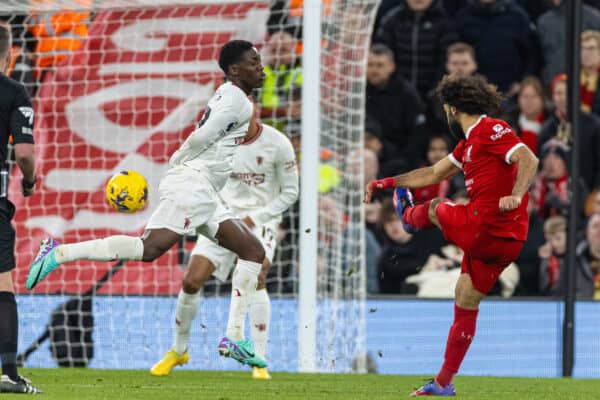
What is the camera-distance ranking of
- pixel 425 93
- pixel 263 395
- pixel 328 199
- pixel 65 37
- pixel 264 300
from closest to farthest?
pixel 263 395
pixel 264 300
pixel 328 199
pixel 65 37
pixel 425 93

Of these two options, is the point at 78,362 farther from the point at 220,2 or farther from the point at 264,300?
the point at 220,2

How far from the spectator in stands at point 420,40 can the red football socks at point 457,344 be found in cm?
551

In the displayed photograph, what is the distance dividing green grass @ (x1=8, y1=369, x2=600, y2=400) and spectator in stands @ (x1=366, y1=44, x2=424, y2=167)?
3599 millimetres

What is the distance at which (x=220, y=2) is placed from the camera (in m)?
10.5

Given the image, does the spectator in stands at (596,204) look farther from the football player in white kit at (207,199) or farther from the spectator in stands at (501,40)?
the football player in white kit at (207,199)

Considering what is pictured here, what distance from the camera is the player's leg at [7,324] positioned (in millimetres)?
6250

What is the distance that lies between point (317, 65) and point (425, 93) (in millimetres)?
2826

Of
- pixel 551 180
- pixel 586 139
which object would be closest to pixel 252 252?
pixel 551 180

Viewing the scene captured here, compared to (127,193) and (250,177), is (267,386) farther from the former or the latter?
(250,177)

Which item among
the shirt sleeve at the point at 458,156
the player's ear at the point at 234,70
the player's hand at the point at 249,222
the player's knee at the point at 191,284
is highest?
the player's ear at the point at 234,70

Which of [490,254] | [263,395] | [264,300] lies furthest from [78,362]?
[490,254]

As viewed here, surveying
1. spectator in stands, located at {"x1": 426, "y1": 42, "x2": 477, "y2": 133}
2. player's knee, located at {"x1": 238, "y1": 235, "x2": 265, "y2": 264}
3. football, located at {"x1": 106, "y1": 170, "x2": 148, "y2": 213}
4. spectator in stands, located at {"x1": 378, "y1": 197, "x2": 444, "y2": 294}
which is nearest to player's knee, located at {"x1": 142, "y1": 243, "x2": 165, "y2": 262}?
football, located at {"x1": 106, "y1": 170, "x2": 148, "y2": 213}

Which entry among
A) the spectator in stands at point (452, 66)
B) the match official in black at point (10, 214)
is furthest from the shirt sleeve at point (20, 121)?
the spectator in stands at point (452, 66)

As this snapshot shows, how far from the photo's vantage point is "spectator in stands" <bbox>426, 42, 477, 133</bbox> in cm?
1182
